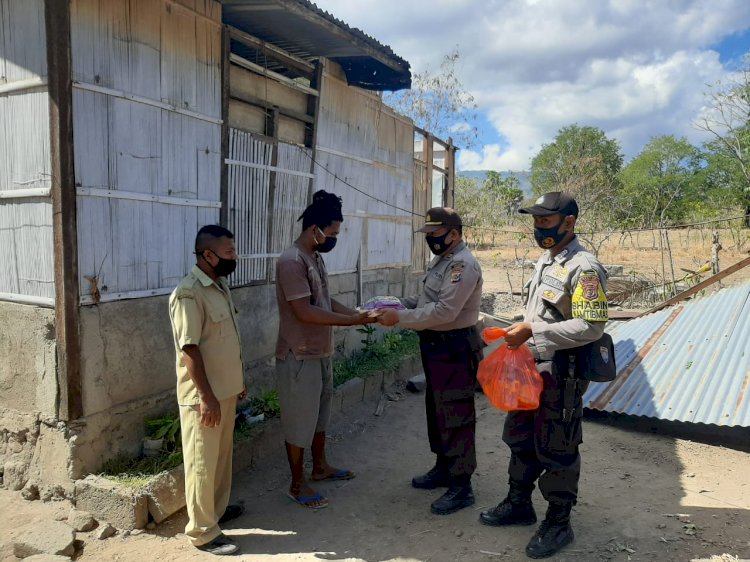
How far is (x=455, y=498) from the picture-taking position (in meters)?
3.90

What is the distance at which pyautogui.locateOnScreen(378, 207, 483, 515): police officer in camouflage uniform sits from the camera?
381 centimetres

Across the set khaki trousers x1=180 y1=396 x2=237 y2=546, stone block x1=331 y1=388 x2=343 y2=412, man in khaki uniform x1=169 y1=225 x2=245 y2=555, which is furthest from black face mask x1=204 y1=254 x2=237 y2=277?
stone block x1=331 y1=388 x2=343 y2=412

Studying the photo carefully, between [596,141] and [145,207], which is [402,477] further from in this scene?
[596,141]

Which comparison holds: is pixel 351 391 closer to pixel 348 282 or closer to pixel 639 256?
pixel 348 282

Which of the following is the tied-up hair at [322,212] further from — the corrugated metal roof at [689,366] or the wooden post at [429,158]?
the wooden post at [429,158]

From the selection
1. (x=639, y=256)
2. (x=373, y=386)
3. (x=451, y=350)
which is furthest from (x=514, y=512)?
(x=639, y=256)

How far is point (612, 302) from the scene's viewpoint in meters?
11.7

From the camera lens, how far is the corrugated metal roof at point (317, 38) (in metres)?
4.68

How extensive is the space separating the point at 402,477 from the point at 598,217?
20.1 metres

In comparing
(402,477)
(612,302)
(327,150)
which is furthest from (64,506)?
(612,302)

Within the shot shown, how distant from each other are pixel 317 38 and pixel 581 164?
863 inches

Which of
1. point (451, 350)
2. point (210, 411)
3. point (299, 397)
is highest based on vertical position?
point (451, 350)

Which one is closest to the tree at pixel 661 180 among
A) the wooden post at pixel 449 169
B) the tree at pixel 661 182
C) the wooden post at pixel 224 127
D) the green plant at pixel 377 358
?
the tree at pixel 661 182

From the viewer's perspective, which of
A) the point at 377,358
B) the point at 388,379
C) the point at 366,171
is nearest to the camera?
the point at 388,379
